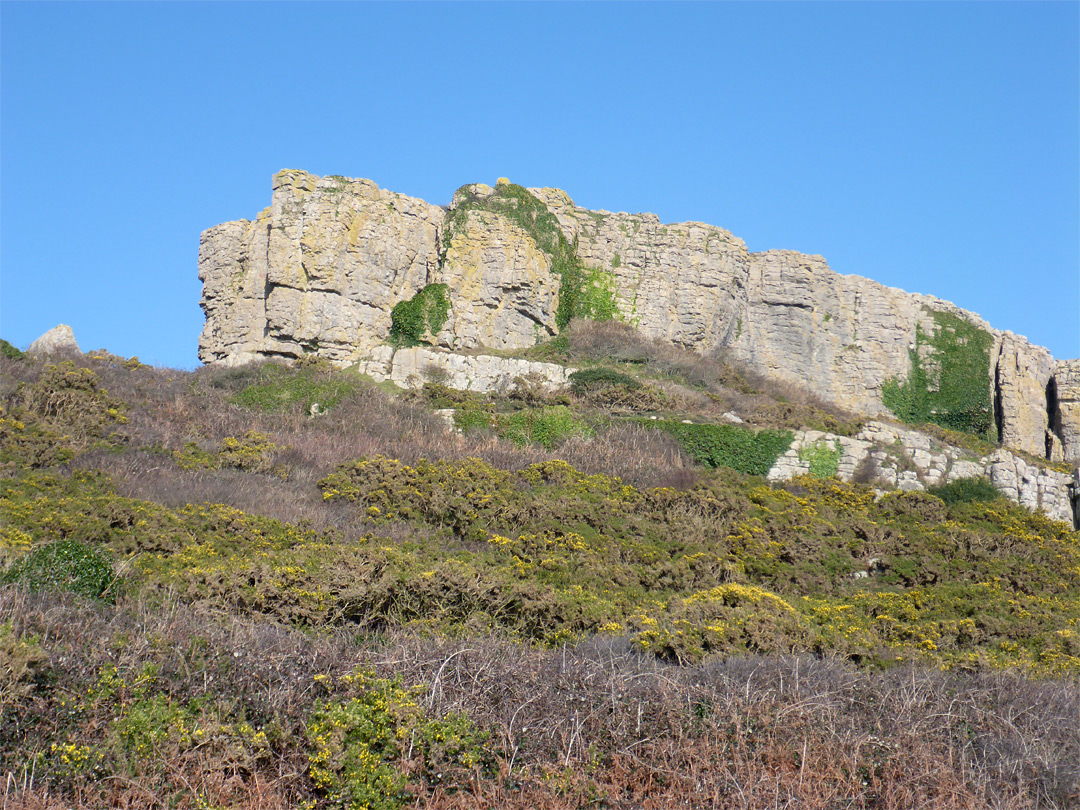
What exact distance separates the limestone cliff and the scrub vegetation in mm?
8014

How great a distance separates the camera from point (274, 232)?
26109 millimetres

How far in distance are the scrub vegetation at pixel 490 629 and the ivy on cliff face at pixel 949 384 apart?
42.3ft

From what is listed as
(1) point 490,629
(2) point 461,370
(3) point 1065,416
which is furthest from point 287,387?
(3) point 1065,416

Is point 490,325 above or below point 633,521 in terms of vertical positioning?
above

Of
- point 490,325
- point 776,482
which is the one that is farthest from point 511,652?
point 490,325

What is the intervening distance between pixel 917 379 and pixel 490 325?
14.4 metres

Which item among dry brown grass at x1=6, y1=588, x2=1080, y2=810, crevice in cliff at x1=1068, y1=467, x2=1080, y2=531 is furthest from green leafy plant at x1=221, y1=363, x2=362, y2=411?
crevice in cliff at x1=1068, y1=467, x2=1080, y2=531

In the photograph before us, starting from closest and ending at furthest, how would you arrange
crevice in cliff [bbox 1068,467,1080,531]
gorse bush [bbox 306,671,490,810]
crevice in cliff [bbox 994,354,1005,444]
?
gorse bush [bbox 306,671,490,810] < crevice in cliff [bbox 1068,467,1080,531] < crevice in cliff [bbox 994,354,1005,444]

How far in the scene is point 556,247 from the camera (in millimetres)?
29016

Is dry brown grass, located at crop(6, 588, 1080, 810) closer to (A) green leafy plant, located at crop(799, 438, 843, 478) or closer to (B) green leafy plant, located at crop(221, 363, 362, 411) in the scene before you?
(A) green leafy plant, located at crop(799, 438, 843, 478)

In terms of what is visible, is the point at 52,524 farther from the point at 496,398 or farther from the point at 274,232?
the point at 274,232

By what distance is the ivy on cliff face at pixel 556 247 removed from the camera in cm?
2834

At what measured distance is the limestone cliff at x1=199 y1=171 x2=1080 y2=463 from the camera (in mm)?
26062

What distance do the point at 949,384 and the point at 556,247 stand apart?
13.5m
